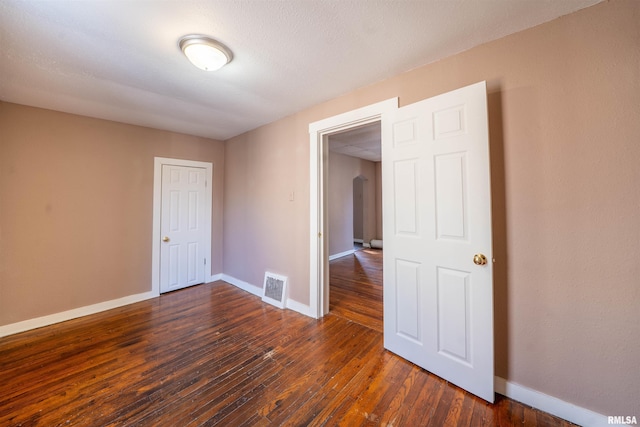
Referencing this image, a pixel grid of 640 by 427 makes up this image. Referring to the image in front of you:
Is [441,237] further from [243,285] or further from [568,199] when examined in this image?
[243,285]

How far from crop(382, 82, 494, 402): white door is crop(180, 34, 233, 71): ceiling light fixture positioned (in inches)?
55.1

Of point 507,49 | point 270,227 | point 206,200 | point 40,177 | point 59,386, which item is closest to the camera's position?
point 507,49

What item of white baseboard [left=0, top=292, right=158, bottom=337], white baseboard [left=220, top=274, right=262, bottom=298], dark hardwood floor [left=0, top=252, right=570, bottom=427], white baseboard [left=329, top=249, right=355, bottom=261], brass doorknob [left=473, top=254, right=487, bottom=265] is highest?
brass doorknob [left=473, top=254, right=487, bottom=265]

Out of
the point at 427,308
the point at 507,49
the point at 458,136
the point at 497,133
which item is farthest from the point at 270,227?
the point at 507,49

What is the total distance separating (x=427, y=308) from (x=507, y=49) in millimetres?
1943

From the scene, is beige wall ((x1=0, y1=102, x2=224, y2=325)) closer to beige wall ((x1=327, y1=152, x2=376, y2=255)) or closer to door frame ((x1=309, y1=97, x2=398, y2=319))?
door frame ((x1=309, y1=97, x2=398, y2=319))

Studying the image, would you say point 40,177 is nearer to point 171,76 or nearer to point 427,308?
point 171,76

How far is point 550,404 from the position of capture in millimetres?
1467

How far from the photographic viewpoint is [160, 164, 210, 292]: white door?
3570mm

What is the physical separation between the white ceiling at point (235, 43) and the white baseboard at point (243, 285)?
2559 millimetres

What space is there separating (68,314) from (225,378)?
2.48 metres

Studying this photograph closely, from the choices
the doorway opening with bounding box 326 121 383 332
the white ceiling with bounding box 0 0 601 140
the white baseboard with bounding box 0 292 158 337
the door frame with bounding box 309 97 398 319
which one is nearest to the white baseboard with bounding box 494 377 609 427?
the doorway opening with bounding box 326 121 383 332

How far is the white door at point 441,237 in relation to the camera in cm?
157

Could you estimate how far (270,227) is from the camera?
10.9 feet
